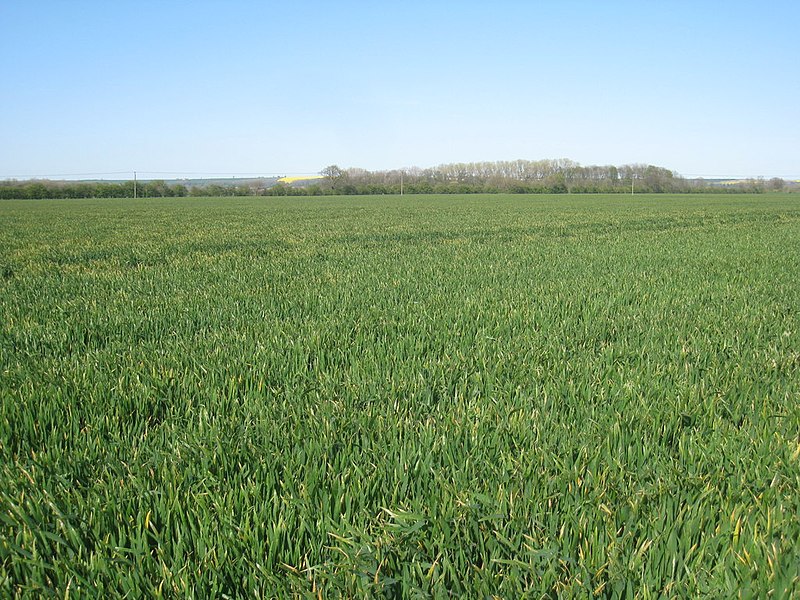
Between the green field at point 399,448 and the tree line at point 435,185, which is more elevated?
the tree line at point 435,185

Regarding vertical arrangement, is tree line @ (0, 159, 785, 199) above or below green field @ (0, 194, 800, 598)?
above

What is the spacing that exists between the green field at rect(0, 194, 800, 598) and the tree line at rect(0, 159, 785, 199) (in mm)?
85048

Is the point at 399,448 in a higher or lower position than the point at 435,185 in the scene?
lower

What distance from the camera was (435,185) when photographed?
103 metres

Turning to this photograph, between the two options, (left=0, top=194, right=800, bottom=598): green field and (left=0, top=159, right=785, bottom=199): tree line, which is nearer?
(left=0, top=194, right=800, bottom=598): green field

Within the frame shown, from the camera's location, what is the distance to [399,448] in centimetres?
236

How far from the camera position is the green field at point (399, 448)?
159 centimetres

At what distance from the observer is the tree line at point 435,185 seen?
8012 centimetres

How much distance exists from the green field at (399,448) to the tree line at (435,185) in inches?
3348

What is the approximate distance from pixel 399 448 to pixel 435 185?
103383mm

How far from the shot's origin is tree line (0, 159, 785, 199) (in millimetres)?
80125

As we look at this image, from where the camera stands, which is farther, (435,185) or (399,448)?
(435,185)

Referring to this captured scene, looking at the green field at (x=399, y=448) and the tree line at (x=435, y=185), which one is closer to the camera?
the green field at (x=399, y=448)

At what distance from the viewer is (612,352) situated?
3805 mm
